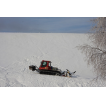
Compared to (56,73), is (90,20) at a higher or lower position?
higher

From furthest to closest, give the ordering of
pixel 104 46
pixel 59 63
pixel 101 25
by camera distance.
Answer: pixel 59 63 < pixel 104 46 < pixel 101 25

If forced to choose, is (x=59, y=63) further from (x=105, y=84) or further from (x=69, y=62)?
(x=105, y=84)

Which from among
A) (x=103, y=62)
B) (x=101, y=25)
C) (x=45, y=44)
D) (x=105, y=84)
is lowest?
(x=105, y=84)

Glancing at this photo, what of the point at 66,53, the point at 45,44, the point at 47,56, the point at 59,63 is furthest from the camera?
the point at 45,44

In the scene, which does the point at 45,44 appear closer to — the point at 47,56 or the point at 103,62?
the point at 47,56

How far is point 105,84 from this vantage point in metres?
6.69

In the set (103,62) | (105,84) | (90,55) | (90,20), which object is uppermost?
(90,20)

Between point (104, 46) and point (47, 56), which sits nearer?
point (104, 46)

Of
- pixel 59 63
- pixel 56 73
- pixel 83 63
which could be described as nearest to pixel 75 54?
pixel 83 63

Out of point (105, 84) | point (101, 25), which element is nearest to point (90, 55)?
point (101, 25)

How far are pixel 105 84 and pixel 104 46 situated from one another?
3.16m

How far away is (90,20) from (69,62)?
1073 cm

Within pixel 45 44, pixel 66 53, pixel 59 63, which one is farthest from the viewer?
pixel 45 44

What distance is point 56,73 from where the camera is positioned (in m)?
9.38
